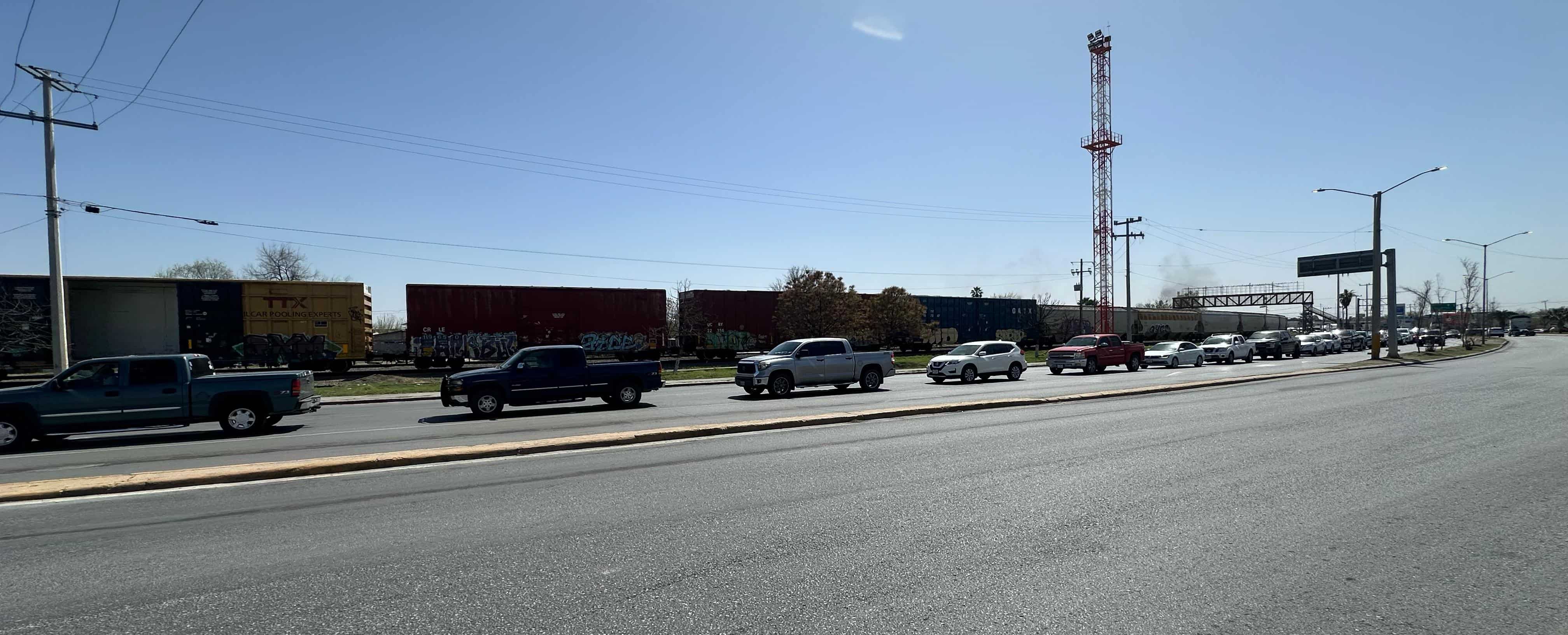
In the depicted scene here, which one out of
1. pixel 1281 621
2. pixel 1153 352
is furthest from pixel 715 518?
pixel 1153 352

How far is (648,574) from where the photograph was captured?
4.73 metres

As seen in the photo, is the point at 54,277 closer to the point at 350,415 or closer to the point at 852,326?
the point at 350,415

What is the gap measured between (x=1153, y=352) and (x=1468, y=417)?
23685 mm

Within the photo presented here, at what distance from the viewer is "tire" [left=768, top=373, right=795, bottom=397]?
20.6 metres

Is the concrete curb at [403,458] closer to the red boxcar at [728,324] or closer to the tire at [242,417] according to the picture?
the tire at [242,417]

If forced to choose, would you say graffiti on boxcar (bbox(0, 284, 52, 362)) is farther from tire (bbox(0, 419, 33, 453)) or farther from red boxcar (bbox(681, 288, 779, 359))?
red boxcar (bbox(681, 288, 779, 359))

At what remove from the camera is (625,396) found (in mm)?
17938

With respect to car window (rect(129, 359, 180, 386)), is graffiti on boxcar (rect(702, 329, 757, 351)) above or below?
below

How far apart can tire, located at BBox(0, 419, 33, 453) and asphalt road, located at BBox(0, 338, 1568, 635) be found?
24.1 ft

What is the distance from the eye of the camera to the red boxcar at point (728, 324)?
3838 cm

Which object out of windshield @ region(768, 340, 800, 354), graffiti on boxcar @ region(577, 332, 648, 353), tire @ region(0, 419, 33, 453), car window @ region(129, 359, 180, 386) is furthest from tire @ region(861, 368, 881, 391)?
tire @ region(0, 419, 33, 453)

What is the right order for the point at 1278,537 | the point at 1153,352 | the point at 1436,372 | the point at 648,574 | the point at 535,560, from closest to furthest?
the point at 648,574, the point at 535,560, the point at 1278,537, the point at 1436,372, the point at 1153,352

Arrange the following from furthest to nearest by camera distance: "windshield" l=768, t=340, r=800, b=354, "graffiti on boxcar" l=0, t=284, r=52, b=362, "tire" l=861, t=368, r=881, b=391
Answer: "graffiti on boxcar" l=0, t=284, r=52, b=362 < "tire" l=861, t=368, r=881, b=391 < "windshield" l=768, t=340, r=800, b=354

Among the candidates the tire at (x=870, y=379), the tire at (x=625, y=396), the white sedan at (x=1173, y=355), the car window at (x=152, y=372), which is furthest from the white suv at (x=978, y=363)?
the car window at (x=152, y=372)
